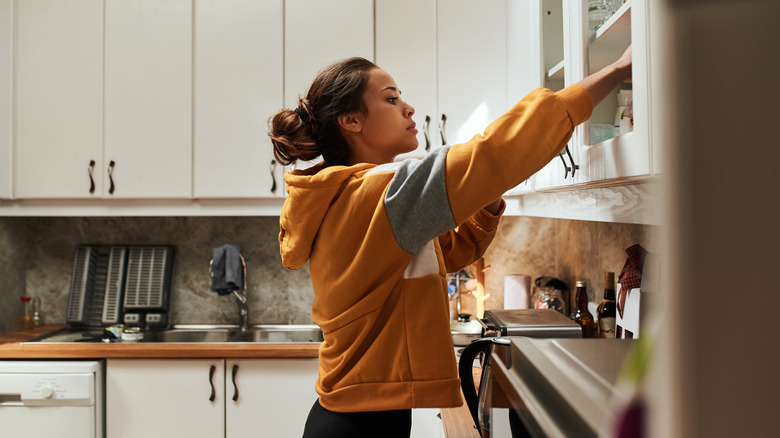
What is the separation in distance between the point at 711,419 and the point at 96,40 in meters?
2.53

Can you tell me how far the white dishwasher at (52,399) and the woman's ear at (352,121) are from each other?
154cm

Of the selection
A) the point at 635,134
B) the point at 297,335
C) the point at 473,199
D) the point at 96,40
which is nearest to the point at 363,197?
the point at 473,199

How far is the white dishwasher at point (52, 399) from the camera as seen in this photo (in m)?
2.07

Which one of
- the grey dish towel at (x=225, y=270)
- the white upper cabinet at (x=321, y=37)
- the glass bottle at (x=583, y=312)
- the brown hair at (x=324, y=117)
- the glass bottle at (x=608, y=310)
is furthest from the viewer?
the grey dish towel at (x=225, y=270)

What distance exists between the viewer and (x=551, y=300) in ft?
7.13

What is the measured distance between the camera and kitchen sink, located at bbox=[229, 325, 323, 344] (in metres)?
2.44

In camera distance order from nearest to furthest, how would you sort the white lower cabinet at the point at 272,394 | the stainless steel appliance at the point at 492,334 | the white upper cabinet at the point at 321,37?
the stainless steel appliance at the point at 492,334, the white lower cabinet at the point at 272,394, the white upper cabinet at the point at 321,37

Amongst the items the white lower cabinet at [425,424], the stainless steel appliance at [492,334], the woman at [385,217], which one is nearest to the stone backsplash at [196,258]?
the white lower cabinet at [425,424]

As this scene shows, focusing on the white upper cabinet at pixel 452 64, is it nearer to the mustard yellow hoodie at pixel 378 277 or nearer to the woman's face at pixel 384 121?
the woman's face at pixel 384 121

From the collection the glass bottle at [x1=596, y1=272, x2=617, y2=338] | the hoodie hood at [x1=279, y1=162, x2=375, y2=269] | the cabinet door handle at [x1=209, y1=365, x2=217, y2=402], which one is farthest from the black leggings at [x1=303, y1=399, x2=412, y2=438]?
the cabinet door handle at [x1=209, y1=365, x2=217, y2=402]

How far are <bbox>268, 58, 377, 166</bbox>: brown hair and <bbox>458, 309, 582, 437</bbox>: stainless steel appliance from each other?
18.6 inches

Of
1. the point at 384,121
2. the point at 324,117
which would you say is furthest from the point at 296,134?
the point at 384,121

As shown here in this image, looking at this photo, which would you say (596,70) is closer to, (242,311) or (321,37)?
(321,37)

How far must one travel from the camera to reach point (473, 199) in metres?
0.82
